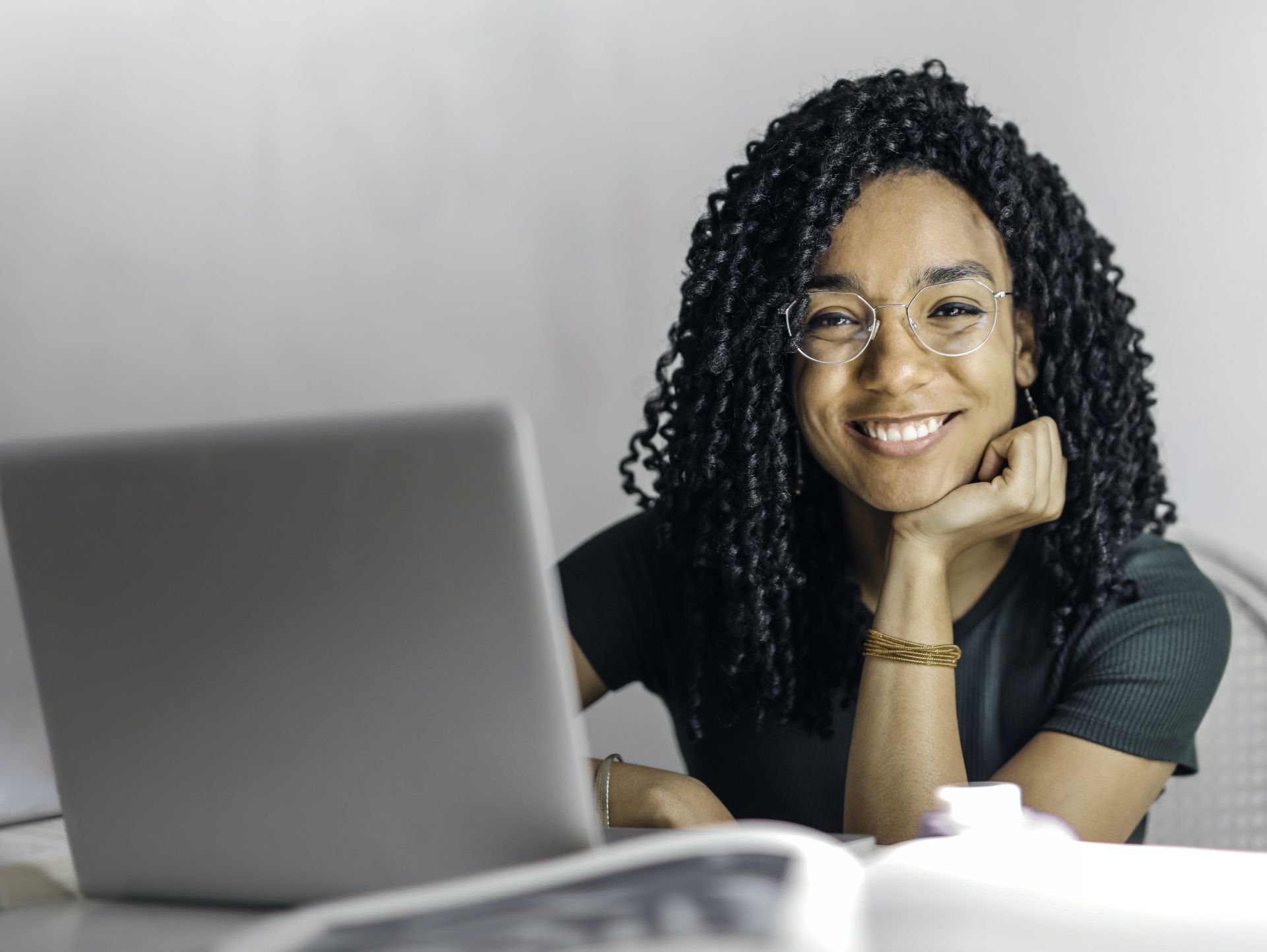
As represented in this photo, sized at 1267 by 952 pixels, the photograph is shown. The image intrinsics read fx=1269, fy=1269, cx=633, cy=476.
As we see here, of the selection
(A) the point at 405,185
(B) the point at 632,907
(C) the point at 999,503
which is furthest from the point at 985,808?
(A) the point at 405,185

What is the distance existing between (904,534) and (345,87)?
61.7 inches

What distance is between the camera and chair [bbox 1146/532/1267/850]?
5.23 feet

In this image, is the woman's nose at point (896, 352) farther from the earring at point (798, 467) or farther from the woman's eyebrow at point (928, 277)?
the earring at point (798, 467)

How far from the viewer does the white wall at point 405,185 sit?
7.42ft

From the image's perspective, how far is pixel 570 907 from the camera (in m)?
0.55

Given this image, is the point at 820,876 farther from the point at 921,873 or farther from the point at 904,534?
the point at 904,534

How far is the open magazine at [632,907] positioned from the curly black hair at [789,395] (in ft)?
2.92

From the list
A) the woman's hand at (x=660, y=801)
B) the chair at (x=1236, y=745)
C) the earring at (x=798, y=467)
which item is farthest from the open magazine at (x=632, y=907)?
the chair at (x=1236, y=745)

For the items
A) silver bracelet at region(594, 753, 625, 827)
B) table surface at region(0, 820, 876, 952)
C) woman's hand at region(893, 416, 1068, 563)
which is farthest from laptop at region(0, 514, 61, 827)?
woman's hand at region(893, 416, 1068, 563)

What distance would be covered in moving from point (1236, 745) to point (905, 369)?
0.68 metres

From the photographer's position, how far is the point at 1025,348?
1.52 meters

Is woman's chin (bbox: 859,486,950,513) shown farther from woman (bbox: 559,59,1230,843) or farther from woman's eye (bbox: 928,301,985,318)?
woman's eye (bbox: 928,301,985,318)

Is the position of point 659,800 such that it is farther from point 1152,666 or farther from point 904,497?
point 1152,666

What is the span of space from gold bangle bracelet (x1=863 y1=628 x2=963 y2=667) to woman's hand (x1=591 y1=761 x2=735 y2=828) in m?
0.26
